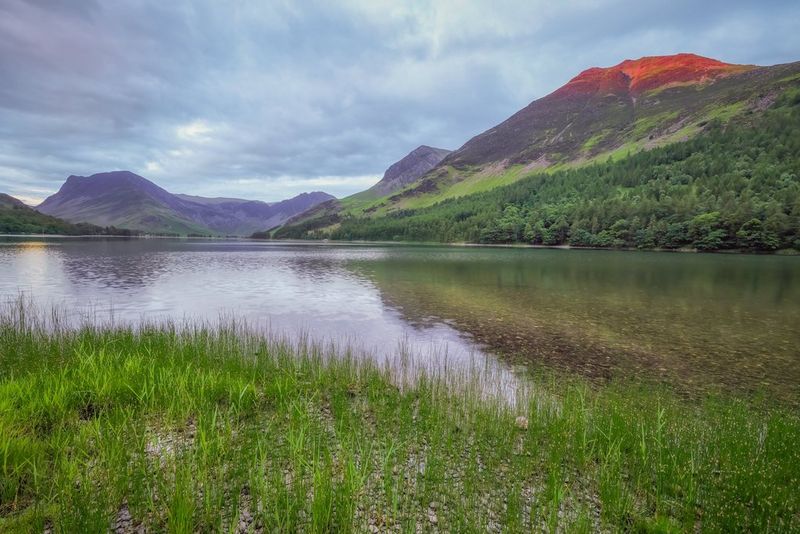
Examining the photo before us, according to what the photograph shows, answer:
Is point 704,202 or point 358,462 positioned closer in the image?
point 358,462

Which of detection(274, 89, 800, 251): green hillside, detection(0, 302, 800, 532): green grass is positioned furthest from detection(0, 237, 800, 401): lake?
detection(274, 89, 800, 251): green hillside

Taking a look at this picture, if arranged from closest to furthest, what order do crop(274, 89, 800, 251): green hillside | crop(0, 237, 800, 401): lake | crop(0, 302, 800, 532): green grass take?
crop(0, 302, 800, 532): green grass, crop(0, 237, 800, 401): lake, crop(274, 89, 800, 251): green hillside

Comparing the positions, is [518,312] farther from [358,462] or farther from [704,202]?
[704,202]

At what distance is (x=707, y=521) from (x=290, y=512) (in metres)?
5.91

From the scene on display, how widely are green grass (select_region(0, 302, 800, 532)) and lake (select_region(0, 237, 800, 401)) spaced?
22.9 feet

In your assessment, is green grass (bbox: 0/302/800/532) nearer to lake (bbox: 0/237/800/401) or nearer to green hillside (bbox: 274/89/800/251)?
lake (bbox: 0/237/800/401)

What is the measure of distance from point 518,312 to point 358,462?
903 inches

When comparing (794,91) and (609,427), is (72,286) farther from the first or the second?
(794,91)

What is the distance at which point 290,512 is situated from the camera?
499 centimetres

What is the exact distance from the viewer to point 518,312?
90.0ft

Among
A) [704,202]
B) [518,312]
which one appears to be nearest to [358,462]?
[518,312]

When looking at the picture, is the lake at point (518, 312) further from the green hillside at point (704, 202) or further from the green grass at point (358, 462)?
the green hillside at point (704, 202)

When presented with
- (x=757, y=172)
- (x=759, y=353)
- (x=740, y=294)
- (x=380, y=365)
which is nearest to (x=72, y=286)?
(x=380, y=365)

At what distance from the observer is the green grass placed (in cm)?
505
